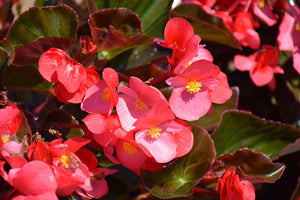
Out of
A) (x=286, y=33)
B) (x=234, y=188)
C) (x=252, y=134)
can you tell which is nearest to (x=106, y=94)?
(x=234, y=188)

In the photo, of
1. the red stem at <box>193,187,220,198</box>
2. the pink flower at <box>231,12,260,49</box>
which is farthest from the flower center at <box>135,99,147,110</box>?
the pink flower at <box>231,12,260,49</box>

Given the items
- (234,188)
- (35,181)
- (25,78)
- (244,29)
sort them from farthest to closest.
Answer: (244,29) < (25,78) < (234,188) < (35,181)

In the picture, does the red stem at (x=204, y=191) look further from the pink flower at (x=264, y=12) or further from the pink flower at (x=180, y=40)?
the pink flower at (x=264, y=12)

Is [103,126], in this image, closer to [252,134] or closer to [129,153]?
[129,153]

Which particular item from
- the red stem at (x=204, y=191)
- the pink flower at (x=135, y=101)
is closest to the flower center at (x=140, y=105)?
the pink flower at (x=135, y=101)

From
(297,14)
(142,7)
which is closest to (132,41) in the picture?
(142,7)

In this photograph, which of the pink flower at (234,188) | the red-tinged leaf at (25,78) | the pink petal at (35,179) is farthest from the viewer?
the red-tinged leaf at (25,78)

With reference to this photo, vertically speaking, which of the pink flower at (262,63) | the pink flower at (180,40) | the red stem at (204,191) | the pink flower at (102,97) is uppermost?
the pink flower at (180,40)

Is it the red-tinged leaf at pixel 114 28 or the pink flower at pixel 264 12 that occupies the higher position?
the red-tinged leaf at pixel 114 28
